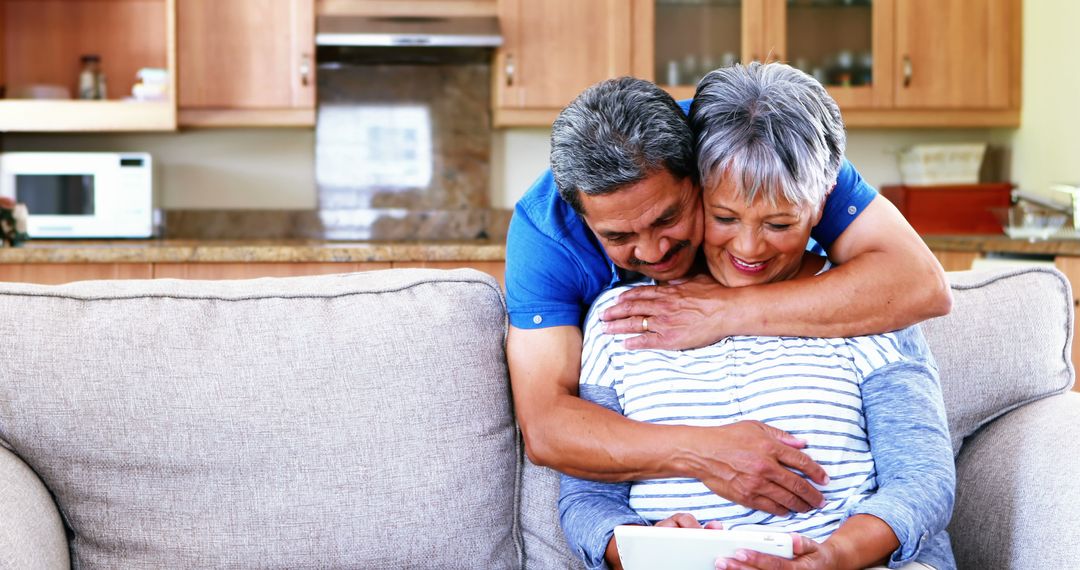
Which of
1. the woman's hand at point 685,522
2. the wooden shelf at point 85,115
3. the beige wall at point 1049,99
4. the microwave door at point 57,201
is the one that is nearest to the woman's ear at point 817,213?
the woman's hand at point 685,522

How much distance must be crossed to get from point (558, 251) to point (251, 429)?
52 cm

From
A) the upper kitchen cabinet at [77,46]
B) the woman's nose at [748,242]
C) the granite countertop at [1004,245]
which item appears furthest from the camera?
the upper kitchen cabinet at [77,46]

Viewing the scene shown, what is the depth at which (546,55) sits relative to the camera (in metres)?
4.14

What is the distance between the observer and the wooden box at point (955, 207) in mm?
4258

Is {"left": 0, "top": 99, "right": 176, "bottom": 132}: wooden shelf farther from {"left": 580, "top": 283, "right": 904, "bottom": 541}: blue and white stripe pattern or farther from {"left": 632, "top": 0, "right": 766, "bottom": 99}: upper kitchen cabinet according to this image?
{"left": 580, "top": 283, "right": 904, "bottom": 541}: blue and white stripe pattern

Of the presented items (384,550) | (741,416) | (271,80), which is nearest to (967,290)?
(741,416)

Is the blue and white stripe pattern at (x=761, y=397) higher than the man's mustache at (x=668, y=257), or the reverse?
the man's mustache at (x=668, y=257)

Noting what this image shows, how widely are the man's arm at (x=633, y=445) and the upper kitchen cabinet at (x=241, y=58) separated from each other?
269 centimetres

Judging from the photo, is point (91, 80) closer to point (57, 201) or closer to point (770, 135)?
point (57, 201)

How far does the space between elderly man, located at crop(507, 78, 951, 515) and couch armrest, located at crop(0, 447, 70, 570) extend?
0.67 meters

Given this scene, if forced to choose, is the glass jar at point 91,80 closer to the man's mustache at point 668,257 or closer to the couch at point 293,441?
the couch at point 293,441

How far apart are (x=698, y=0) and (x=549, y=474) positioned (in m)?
3.02

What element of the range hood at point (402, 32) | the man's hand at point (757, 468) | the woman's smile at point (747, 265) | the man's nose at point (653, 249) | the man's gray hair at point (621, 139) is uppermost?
the range hood at point (402, 32)

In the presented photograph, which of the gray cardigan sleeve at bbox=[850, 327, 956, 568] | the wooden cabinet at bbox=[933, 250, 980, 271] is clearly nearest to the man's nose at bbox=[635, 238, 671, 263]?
the gray cardigan sleeve at bbox=[850, 327, 956, 568]
